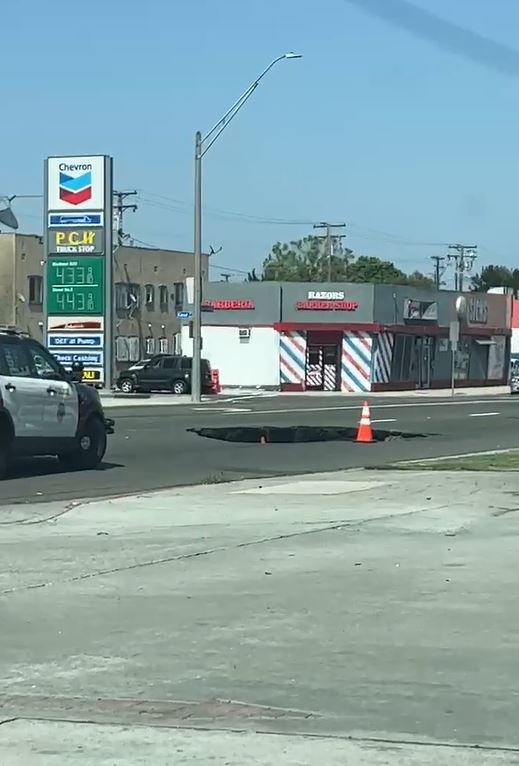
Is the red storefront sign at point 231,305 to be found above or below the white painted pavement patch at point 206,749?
above

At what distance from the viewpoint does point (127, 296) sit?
81250mm

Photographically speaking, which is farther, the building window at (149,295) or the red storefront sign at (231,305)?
the building window at (149,295)

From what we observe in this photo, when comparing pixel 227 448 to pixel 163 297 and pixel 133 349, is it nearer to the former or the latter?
pixel 133 349

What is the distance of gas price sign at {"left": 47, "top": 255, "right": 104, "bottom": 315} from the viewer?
50094 millimetres

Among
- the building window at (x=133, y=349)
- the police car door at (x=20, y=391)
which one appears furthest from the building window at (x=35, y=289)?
the police car door at (x=20, y=391)

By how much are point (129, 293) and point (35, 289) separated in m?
6.65

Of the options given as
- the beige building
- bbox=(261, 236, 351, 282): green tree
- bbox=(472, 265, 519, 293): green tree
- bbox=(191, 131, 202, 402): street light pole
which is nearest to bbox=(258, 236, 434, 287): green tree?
bbox=(261, 236, 351, 282): green tree

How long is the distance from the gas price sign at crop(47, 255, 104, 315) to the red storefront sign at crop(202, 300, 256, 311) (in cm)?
1529

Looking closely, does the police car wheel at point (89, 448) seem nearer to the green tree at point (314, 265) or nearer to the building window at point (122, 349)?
the building window at point (122, 349)

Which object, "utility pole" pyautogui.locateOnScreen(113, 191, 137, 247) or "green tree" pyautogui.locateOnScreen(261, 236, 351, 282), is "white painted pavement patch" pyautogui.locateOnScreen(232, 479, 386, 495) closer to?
"utility pole" pyautogui.locateOnScreen(113, 191, 137, 247)

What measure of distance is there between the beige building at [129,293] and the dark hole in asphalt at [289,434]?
4499 cm

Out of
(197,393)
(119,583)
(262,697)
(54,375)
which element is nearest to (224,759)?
(262,697)

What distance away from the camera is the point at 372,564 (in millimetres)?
10875

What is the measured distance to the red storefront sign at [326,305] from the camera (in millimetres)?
65125
